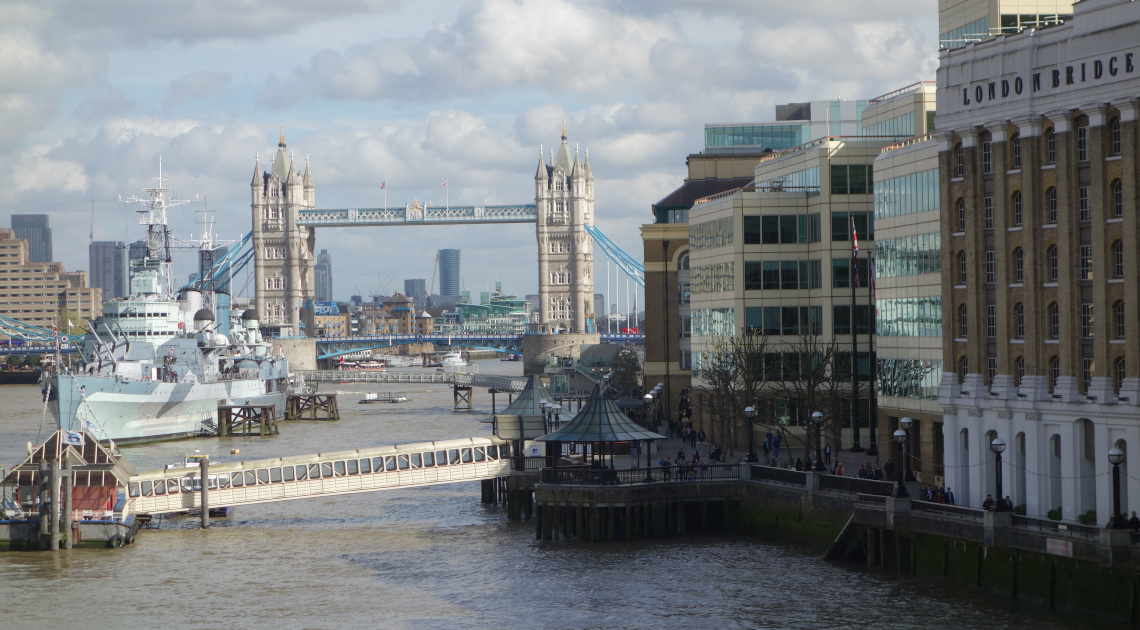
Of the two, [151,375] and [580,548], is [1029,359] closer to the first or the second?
[580,548]

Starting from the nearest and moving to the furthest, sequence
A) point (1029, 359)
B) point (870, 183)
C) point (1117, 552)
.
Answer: point (1117, 552), point (1029, 359), point (870, 183)

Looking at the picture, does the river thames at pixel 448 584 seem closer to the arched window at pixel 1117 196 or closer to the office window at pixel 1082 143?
the arched window at pixel 1117 196

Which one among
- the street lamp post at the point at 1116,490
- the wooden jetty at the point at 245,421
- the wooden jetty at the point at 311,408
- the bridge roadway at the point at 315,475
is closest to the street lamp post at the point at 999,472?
the street lamp post at the point at 1116,490

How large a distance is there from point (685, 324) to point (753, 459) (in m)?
31.8

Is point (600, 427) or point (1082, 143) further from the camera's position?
point (600, 427)

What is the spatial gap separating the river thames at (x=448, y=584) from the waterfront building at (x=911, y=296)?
721 cm

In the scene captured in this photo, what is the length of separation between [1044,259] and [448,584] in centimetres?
1704

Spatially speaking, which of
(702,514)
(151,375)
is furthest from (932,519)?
(151,375)

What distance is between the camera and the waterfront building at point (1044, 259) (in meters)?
33.1

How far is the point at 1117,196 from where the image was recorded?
33469mm

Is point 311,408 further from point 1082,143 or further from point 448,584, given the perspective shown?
point 1082,143

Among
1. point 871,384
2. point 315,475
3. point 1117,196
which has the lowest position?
point 315,475

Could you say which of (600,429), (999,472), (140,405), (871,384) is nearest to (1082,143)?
(999,472)

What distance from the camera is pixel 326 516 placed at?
172 feet
